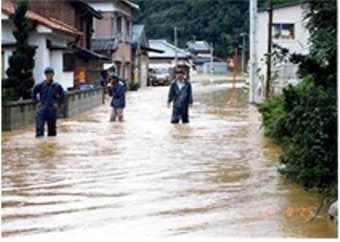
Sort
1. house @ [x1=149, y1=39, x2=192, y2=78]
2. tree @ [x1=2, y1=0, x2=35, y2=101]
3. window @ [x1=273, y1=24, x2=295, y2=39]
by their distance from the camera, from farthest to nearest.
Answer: house @ [x1=149, y1=39, x2=192, y2=78] → window @ [x1=273, y1=24, x2=295, y2=39] → tree @ [x1=2, y1=0, x2=35, y2=101]

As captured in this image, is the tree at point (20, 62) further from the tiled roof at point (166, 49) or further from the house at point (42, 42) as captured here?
the tiled roof at point (166, 49)

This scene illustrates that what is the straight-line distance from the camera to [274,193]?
894 cm

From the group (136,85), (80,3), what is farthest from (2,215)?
(136,85)

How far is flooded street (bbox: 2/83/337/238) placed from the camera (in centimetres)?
720

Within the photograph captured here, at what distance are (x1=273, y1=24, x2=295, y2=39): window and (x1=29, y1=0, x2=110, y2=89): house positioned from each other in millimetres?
10529

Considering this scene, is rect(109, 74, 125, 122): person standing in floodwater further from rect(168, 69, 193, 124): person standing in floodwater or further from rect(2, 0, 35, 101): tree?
rect(2, 0, 35, 101): tree

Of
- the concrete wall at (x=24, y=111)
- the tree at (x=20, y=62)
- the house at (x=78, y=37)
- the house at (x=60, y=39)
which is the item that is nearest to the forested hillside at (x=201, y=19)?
the house at (x=78, y=37)

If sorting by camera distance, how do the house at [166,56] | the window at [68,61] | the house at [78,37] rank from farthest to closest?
the house at [166,56] → the house at [78,37] → the window at [68,61]

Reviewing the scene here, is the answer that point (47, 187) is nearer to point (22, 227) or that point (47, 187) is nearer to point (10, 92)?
point (22, 227)

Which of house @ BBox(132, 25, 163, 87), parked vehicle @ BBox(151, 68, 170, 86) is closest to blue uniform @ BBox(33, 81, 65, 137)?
house @ BBox(132, 25, 163, 87)

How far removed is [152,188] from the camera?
940 cm

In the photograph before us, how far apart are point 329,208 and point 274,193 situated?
1.63m

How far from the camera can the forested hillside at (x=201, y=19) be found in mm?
45562

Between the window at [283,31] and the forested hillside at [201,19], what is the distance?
6.07 feet
